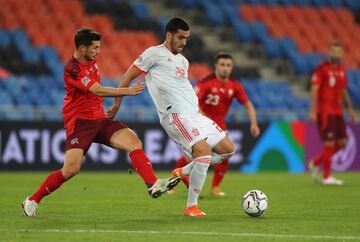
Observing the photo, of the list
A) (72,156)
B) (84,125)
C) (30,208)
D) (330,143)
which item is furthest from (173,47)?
(330,143)

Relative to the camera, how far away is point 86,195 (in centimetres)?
1272

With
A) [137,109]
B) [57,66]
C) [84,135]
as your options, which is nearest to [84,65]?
[84,135]

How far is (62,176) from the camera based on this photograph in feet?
30.7

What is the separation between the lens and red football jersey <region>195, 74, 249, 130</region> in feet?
42.8

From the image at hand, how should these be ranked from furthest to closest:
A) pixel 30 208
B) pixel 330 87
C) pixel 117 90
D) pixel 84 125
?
pixel 330 87
pixel 84 125
pixel 30 208
pixel 117 90

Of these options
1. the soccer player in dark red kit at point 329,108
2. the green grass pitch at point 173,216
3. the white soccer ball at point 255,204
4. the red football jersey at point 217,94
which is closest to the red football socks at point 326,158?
the soccer player in dark red kit at point 329,108

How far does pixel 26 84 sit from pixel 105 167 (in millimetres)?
3157

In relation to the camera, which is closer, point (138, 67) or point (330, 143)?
point (138, 67)

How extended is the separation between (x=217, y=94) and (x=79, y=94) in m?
3.97

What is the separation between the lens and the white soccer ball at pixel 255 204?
9258mm

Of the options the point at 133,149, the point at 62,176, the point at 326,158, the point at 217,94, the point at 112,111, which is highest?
the point at 112,111

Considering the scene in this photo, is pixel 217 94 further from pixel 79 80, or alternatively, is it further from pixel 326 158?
pixel 79 80

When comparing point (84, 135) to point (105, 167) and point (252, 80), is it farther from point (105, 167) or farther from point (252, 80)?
point (252, 80)

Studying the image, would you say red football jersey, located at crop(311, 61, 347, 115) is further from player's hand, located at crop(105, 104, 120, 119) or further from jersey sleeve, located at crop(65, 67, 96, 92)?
jersey sleeve, located at crop(65, 67, 96, 92)
